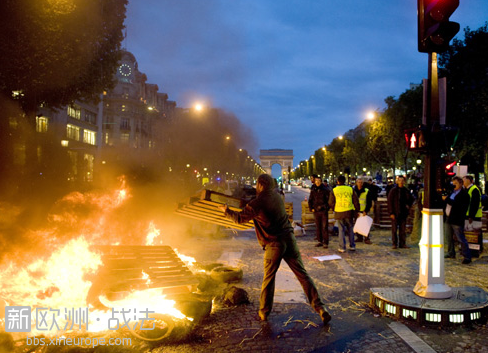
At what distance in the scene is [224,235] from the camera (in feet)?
39.6

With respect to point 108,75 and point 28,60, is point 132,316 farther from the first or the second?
point 108,75

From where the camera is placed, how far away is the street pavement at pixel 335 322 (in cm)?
404

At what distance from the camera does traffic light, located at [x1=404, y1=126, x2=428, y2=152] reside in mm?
5277

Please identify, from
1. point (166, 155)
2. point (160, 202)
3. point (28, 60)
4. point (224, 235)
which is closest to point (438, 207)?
point (224, 235)

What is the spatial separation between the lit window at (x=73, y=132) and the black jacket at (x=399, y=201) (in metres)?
37.4

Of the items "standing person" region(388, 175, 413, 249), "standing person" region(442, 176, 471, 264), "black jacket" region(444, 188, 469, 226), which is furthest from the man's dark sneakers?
"standing person" region(388, 175, 413, 249)

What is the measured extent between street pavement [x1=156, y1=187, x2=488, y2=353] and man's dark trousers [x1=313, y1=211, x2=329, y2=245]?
5.59ft

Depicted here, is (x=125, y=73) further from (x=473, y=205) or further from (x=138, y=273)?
(x=138, y=273)

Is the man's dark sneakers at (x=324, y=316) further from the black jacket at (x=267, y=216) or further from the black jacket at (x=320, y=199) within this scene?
the black jacket at (x=320, y=199)

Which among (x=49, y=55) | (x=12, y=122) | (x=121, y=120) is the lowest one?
(x=12, y=122)

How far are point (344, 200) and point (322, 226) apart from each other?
3.56ft

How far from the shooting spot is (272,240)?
15.4 feet

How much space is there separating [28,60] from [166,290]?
10211mm

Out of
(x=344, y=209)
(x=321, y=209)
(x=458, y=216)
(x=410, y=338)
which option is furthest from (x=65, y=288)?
(x=458, y=216)
